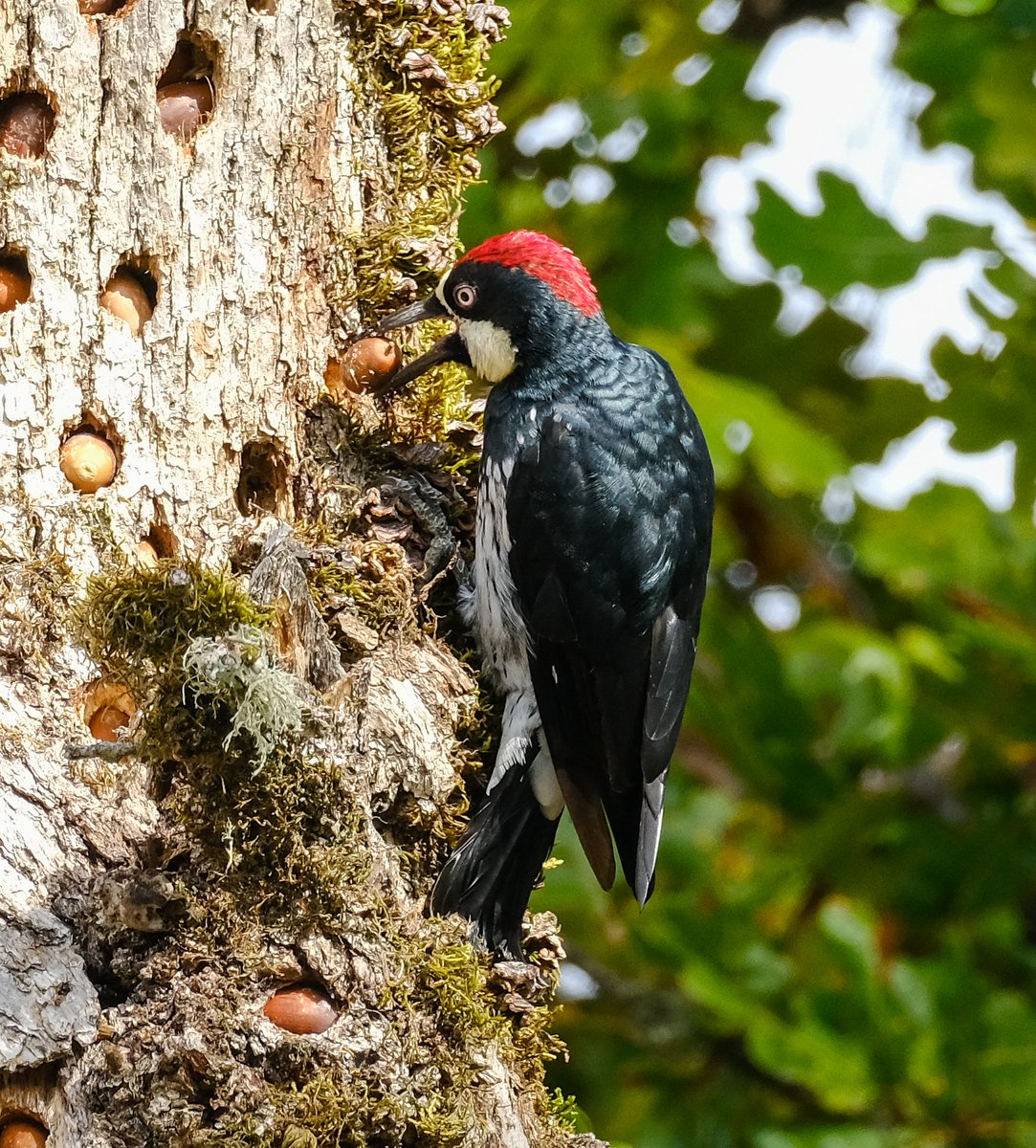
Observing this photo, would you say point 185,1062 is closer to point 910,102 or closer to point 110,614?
point 110,614

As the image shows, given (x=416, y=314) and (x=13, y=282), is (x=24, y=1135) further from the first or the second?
(x=416, y=314)

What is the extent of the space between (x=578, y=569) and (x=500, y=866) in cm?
60

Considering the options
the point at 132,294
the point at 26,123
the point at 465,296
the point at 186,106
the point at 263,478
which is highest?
the point at 465,296

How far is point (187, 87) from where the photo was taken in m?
2.61

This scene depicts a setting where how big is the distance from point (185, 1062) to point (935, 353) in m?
3.32

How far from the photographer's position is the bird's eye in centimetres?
284

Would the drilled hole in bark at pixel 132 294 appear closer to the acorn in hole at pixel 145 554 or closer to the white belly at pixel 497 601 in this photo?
the acorn in hole at pixel 145 554

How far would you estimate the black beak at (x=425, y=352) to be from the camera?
108 inches

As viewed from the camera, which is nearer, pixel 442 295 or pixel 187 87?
pixel 187 87

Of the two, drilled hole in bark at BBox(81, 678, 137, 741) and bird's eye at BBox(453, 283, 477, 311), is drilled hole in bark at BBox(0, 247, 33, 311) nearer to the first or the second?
A: drilled hole in bark at BBox(81, 678, 137, 741)

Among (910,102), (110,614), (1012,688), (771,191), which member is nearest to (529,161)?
(771,191)

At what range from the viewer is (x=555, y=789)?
273 centimetres

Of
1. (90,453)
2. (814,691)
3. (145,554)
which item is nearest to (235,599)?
(145,554)

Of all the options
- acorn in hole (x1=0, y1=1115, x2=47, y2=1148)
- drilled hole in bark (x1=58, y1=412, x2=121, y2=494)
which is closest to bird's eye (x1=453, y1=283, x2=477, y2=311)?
drilled hole in bark (x1=58, y1=412, x2=121, y2=494)
